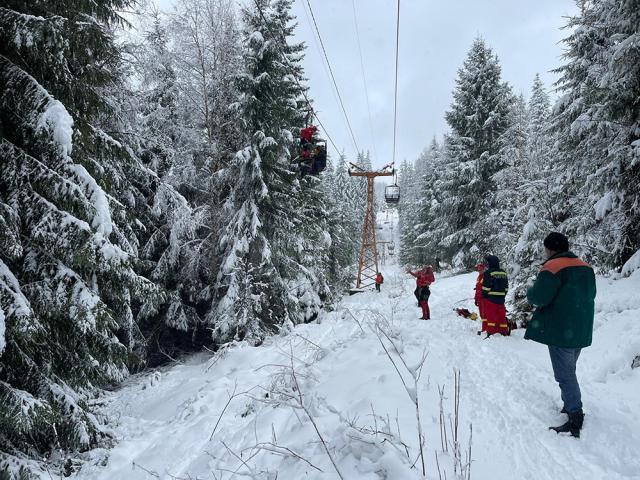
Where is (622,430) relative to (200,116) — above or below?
below

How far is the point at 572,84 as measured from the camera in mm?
14844

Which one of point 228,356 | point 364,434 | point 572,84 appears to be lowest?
point 228,356

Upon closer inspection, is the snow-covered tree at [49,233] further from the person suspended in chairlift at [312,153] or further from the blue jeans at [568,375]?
the person suspended in chairlift at [312,153]

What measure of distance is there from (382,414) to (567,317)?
2166 millimetres

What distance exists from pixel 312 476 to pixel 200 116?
14033mm

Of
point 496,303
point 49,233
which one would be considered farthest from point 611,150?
point 49,233

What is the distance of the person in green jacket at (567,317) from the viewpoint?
3.82 m

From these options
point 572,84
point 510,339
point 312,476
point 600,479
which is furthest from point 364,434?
point 572,84

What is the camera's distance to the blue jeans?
3.80 metres

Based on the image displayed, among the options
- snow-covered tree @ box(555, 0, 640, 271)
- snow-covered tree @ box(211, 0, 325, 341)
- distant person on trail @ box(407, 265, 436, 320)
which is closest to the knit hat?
snow-covered tree @ box(555, 0, 640, 271)

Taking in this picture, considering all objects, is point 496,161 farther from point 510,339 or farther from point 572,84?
point 510,339

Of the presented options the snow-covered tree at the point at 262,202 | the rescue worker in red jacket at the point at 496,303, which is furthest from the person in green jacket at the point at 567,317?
the snow-covered tree at the point at 262,202

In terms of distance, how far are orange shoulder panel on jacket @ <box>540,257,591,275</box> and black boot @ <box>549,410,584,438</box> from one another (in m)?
1.42

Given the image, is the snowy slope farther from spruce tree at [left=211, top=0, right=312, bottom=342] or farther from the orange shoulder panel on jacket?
spruce tree at [left=211, top=0, right=312, bottom=342]
